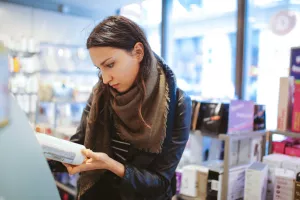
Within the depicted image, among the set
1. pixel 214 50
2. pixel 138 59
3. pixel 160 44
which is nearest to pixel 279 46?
pixel 214 50

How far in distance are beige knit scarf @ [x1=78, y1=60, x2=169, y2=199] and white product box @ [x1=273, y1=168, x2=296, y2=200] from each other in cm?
74

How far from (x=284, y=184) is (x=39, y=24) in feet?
12.1

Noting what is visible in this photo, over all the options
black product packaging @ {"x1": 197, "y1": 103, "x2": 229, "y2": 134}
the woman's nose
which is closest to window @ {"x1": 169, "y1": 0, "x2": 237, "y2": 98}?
black product packaging @ {"x1": 197, "y1": 103, "x2": 229, "y2": 134}

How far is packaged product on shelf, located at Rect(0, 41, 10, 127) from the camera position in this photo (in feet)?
1.63

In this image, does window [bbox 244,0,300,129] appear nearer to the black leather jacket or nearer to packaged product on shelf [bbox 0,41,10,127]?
the black leather jacket

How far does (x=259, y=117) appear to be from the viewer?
1.89 meters

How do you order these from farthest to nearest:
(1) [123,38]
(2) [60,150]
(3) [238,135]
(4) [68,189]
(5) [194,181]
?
1. (4) [68,189]
2. (5) [194,181]
3. (3) [238,135]
4. (1) [123,38]
5. (2) [60,150]

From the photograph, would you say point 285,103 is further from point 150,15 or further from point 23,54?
point 23,54

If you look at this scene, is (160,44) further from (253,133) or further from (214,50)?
(253,133)

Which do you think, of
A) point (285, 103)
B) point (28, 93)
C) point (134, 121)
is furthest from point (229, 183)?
point (28, 93)

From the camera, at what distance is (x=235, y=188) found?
1.72 metres

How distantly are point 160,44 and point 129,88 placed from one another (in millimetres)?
2463

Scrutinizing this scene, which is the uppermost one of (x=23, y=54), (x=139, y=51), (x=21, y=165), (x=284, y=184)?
(x=23, y=54)

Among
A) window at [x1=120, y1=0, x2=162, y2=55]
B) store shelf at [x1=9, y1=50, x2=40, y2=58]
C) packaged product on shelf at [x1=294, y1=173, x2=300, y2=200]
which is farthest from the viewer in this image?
store shelf at [x1=9, y1=50, x2=40, y2=58]
